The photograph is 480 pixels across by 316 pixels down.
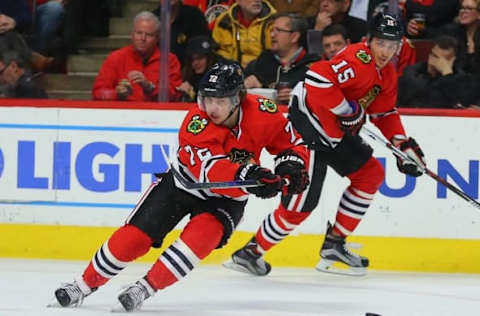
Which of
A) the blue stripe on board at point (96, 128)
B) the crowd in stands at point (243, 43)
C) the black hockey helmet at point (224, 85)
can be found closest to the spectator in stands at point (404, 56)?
the crowd in stands at point (243, 43)

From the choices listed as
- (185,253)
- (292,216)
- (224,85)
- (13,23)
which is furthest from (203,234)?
(13,23)

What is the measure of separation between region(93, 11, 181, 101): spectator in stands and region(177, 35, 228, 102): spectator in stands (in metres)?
0.04

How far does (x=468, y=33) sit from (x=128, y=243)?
7.72 ft

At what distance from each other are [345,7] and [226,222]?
6.55 feet

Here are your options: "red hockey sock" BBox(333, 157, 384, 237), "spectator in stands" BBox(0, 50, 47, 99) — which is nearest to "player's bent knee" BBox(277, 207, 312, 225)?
"red hockey sock" BBox(333, 157, 384, 237)

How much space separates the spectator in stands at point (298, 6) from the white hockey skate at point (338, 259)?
113 centimetres

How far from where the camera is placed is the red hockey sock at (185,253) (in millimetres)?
4129

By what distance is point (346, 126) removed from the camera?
515 cm

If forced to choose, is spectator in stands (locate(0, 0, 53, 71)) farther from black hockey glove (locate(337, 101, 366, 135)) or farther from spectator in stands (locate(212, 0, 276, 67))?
black hockey glove (locate(337, 101, 366, 135))

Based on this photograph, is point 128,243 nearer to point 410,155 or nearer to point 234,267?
point 234,267

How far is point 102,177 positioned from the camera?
18.9ft

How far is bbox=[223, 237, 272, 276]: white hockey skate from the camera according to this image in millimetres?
5355

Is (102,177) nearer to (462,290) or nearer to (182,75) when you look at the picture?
(182,75)

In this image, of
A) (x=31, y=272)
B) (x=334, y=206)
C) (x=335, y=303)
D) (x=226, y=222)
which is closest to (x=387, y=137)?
(x=334, y=206)
